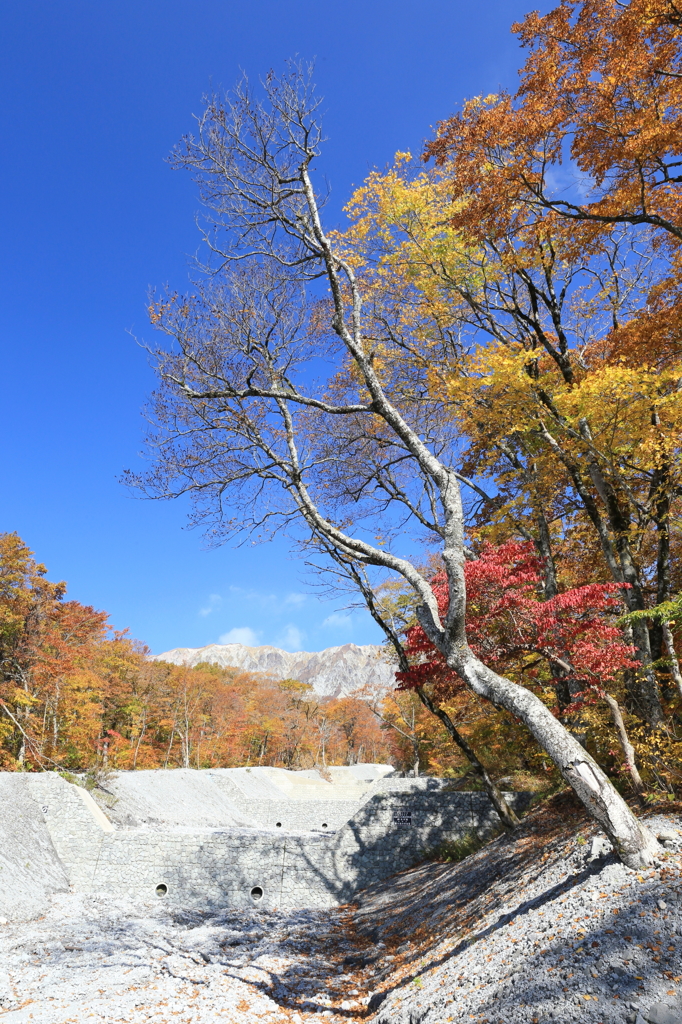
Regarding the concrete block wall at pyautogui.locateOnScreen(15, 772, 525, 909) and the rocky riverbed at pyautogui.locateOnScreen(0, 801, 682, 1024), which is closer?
the rocky riverbed at pyautogui.locateOnScreen(0, 801, 682, 1024)

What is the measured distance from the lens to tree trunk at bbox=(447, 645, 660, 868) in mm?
3820

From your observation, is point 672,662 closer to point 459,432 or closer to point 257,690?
point 459,432

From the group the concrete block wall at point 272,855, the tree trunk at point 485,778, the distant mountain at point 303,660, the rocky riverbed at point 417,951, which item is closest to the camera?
the rocky riverbed at point 417,951

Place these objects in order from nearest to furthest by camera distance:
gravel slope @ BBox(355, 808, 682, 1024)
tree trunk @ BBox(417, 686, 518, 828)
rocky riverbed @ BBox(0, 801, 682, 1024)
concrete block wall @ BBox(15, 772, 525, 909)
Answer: gravel slope @ BBox(355, 808, 682, 1024)
rocky riverbed @ BBox(0, 801, 682, 1024)
tree trunk @ BBox(417, 686, 518, 828)
concrete block wall @ BBox(15, 772, 525, 909)

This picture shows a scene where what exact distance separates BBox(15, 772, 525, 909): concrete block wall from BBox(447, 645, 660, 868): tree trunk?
827 cm

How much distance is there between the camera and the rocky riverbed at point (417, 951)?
3.00 metres

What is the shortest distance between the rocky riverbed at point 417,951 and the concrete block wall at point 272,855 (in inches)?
32.2

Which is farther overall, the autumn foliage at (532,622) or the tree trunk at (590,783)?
the autumn foliage at (532,622)

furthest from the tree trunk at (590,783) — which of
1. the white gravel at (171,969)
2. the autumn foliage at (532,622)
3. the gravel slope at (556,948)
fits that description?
the white gravel at (171,969)

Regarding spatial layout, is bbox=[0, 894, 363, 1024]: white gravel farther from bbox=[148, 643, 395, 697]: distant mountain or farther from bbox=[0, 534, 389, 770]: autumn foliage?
bbox=[148, 643, 395, 697]: distant mountain

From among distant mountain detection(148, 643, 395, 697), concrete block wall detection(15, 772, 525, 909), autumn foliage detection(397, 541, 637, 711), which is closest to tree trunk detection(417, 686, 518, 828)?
autumn foliage detection(397, 541, 637, 711)

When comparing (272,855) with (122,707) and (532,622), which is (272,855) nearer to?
(532,622)

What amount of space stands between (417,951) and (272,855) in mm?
6713

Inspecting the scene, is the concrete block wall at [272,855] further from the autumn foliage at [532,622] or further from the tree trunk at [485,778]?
the autumn foliage at [532,622]
